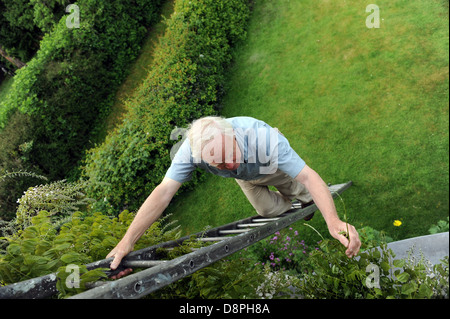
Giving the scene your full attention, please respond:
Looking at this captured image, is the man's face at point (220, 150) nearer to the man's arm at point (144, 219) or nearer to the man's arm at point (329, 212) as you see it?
the man's arm at point (144, 219)

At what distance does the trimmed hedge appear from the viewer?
5473 mm

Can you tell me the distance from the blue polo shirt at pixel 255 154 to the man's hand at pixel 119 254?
0.78 meters

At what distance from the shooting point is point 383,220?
14.7 ft

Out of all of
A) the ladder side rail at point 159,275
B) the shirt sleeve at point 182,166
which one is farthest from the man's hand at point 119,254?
the shirt sleeve at point 182,166

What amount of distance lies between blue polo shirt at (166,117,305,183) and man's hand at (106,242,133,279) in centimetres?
78

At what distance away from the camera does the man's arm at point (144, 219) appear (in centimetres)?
218

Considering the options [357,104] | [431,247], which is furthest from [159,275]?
[357,104]

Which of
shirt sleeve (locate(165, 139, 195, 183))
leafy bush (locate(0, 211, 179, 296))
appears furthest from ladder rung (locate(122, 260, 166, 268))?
shirt sleeve (locate(165, 139, 195, 183))

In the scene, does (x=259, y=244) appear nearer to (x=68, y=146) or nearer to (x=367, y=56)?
(x=367, y=56)

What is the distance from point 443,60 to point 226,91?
3.88m

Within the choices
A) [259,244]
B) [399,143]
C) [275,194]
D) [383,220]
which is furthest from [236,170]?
[399,143]

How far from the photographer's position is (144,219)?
2.50 m

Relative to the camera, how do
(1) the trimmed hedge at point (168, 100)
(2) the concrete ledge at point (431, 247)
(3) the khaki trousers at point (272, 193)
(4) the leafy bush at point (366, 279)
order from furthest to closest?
(1) the trimmed hedge at point (168, 100)
(3) the khaki trousers at point (272, 193)
(2) the concrete ledge at point (431, 247)
(4) the leafy bush at point (366, 279)

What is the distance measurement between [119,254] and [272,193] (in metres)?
2.15
